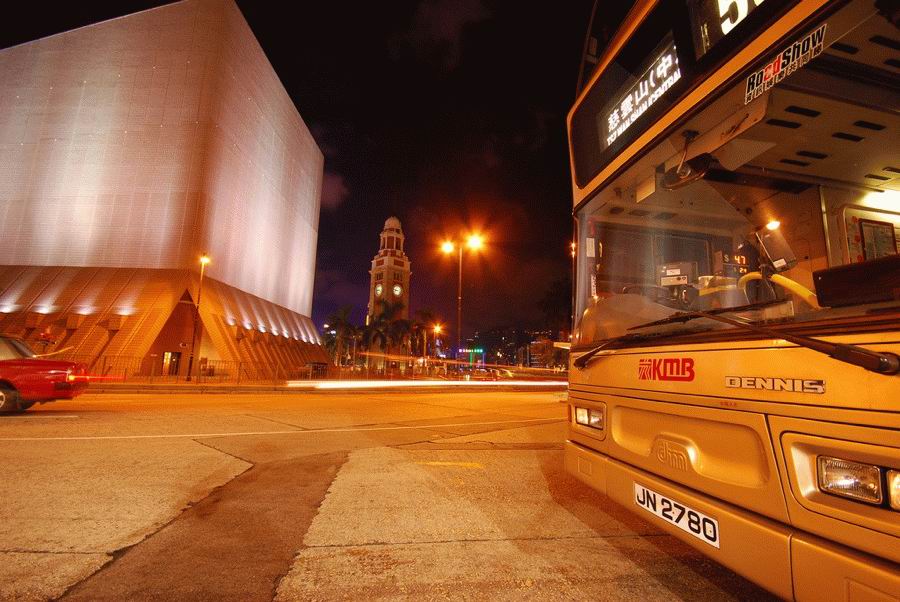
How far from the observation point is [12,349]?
332 inches

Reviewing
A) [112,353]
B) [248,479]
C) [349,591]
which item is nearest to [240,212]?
[112,353]

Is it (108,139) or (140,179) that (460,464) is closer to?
(140,179)

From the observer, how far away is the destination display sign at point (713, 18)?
7.86 ft

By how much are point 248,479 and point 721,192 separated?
4854 millimetres

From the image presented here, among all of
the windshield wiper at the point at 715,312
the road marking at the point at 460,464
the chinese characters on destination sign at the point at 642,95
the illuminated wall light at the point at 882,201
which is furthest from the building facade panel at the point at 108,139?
the illuminated wall light at the point at 882,201

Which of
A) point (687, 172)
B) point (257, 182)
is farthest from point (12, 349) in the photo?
point (257, 182)

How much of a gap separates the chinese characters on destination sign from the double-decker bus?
2cm

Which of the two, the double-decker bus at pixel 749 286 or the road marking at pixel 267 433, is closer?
the double-decker bus at pixel 749 286

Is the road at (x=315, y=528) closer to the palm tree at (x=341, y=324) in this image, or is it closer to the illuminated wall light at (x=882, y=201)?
the illuminated wall light at (x=882, y=201)

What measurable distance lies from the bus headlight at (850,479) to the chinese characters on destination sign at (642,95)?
2.33 meters

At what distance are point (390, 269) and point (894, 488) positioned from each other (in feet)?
318

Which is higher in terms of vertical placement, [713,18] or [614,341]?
[713,18]

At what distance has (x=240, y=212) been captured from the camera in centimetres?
3697

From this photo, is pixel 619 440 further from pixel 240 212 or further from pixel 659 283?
pixel 240 212
